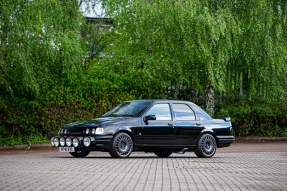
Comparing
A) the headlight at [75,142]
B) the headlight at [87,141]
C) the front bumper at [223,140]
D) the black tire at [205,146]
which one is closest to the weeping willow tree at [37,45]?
the headlight at [75,142]

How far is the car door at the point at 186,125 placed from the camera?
12.9 metres

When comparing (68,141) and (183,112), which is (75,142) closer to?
(68,141)

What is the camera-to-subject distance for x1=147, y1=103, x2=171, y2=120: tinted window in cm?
1266

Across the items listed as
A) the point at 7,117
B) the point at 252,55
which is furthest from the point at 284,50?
the point at 7,117

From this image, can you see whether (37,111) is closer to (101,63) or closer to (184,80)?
(101,63)

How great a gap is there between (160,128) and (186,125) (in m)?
0.90

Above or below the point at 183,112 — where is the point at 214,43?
above

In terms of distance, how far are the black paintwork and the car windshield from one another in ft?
0.60

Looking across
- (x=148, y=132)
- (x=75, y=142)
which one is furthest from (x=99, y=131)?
(x=148, y=132)

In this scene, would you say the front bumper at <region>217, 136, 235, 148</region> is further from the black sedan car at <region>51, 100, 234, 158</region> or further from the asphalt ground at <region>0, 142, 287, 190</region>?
the asphalt ground at <region>0, 142, 287, 190</region>

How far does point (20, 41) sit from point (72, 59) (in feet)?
9.68

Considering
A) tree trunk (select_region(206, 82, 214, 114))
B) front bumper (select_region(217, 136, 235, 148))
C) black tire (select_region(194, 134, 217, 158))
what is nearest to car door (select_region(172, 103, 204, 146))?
black tire (select_region(194, 134, 217, 158))

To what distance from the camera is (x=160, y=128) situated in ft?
41.1

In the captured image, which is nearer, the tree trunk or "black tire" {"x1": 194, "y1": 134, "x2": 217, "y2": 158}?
"black tire" {"x1": 194, "y1": 134, "x2": 217, "y2": 158}
